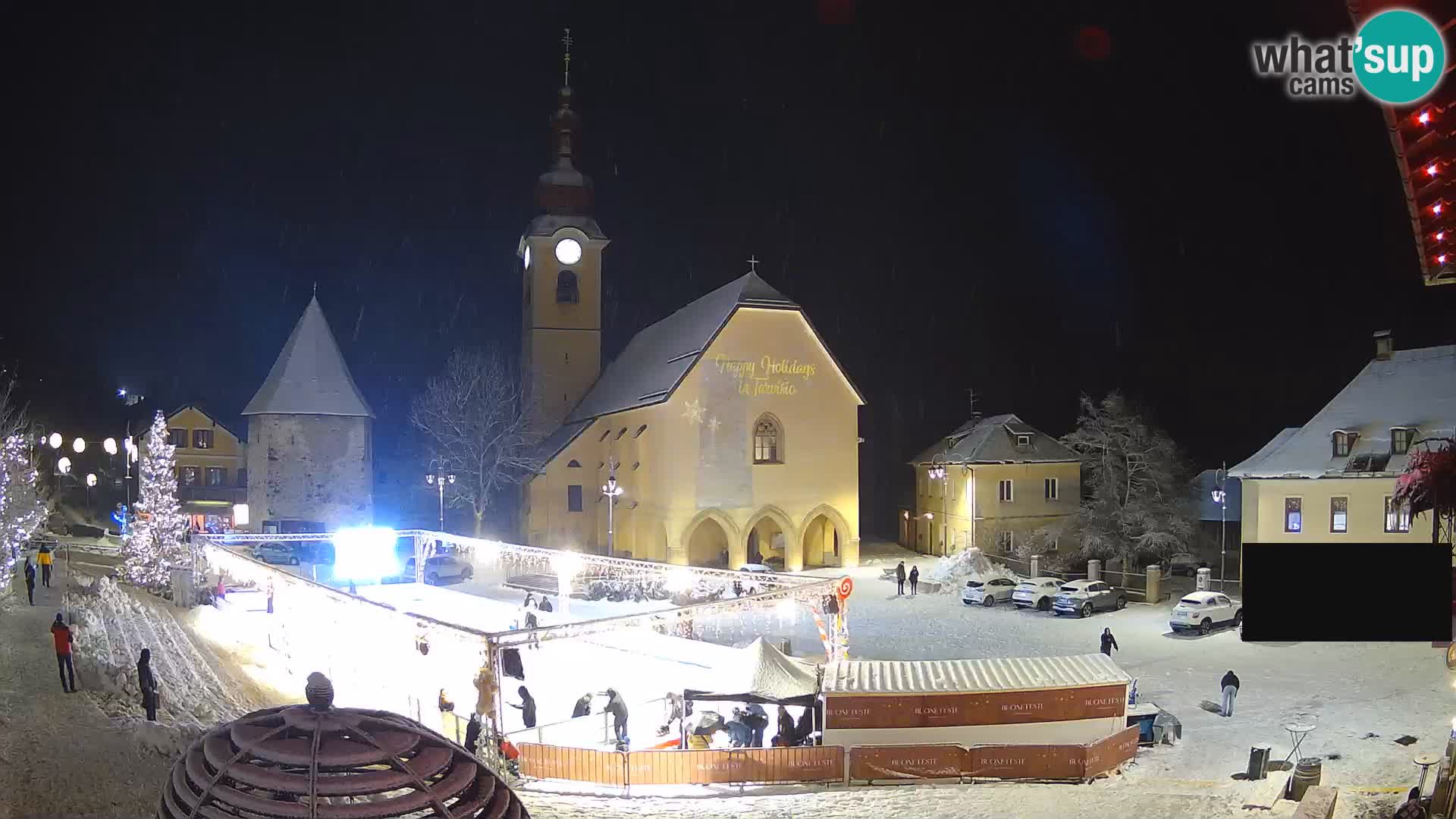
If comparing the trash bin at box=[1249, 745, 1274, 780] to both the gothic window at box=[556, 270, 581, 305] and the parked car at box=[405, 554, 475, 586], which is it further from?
the gothic window at box=[556, 270, 581, 305]

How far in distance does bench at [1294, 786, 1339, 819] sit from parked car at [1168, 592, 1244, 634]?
44.3ft

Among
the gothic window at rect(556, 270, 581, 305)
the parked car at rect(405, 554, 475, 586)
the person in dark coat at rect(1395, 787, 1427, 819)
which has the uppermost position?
the gothic window at rect(556, 270, 581, 305)

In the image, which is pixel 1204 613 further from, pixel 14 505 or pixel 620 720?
pixel 14 505

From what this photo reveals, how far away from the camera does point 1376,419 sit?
94.6 ft

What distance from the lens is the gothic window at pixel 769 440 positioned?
124 feet

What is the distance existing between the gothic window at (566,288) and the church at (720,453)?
5706 millimetres

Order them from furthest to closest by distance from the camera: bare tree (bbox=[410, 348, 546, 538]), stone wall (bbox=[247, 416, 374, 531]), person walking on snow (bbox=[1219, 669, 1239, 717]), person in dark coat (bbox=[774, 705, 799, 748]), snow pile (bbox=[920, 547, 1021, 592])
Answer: bare tree (bbox=[410, 348, 546, 538])
stone wall (bbox=[247, 416, 374, 531])
snow pile (bbox=[920, 547, 1021, 592])
person walking on snow (bbox=[1219, 669, 1239, 717])
person in dark coat (bbox=[774, 705, 799, 748])

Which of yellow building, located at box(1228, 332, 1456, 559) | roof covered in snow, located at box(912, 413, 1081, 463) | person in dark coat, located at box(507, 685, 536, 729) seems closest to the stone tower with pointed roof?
roof covered in snow, located at box(912, 413, 1081, 463)

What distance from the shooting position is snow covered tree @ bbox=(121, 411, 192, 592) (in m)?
26.1

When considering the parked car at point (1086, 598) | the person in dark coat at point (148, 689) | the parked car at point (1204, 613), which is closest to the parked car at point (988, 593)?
the parked car at point (1086, 598)

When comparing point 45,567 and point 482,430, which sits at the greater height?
point 482,430

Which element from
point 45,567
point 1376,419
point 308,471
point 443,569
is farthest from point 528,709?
point 308,471

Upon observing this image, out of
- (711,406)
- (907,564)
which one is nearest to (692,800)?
(711,406)
